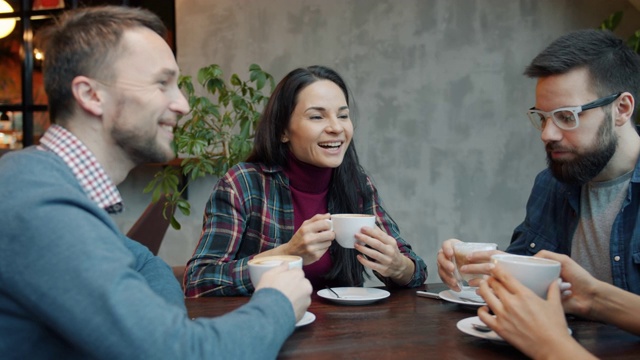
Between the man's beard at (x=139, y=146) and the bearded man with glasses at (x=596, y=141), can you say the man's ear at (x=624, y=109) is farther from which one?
the man's beard at (x=139, y=146)

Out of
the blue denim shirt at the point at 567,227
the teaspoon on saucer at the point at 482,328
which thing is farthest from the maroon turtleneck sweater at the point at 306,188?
the teaspoon on saucer at the point at 482,328

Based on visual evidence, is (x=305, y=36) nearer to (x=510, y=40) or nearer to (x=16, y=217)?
(x=510, y=40)

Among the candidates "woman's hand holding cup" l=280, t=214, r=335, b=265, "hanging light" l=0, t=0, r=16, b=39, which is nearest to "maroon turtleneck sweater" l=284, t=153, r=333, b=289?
"woman's hand holding cup" l=280, t=214, r=335, b=265

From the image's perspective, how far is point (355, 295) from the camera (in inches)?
58.6

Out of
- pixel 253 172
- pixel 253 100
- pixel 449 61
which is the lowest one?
pixel 253 172

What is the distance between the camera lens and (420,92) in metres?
3.93

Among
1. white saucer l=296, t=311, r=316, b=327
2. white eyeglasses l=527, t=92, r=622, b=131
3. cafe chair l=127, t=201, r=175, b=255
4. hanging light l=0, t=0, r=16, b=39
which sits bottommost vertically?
cafe chair l=127, t=201, r=175, b=255

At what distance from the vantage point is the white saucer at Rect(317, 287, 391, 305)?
1.40m

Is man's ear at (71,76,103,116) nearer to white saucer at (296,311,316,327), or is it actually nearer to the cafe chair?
white saucer at (296,311,316,327)

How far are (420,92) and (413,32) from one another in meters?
0.43

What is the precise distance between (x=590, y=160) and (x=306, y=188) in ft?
3.16

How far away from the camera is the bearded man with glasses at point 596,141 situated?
1.61 m

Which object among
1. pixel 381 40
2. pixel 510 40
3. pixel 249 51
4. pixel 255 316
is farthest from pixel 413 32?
pixel 255 316

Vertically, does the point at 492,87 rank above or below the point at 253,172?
above
